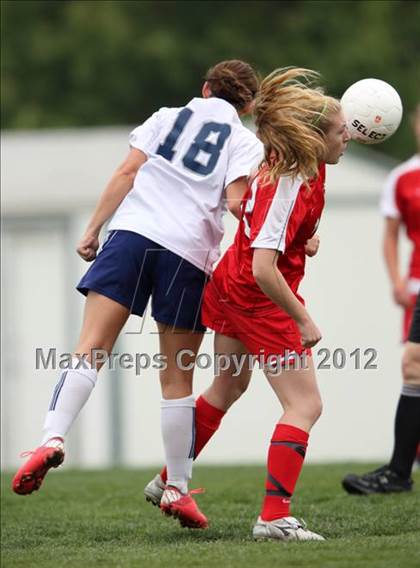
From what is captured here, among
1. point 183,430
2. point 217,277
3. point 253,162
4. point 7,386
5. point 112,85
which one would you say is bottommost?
point 7,386

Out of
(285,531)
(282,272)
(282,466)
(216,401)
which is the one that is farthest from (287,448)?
(282,272)

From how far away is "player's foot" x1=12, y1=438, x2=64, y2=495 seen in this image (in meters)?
5.12

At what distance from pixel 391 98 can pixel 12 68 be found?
19.4 m

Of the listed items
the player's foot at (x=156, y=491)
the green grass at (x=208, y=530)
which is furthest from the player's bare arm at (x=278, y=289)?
the player's foot at (x=156, y=491)

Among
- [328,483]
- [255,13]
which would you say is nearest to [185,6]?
[255,13]

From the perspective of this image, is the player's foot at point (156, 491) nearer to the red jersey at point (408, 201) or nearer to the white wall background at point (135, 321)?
the red jersey at point (408, 201)

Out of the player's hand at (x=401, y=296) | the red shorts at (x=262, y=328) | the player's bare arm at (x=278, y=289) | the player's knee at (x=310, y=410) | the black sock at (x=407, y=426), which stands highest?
the player's bare arm at (x=278, y=289)

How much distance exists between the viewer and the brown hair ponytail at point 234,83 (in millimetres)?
5805

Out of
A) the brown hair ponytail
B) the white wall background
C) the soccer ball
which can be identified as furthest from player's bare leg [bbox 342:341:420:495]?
the white wall background

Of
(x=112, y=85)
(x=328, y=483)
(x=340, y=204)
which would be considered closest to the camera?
(x=328, y=483)

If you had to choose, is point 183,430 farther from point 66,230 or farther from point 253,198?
point 66,230

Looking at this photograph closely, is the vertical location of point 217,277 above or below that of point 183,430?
above

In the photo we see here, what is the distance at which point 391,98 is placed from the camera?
552cm

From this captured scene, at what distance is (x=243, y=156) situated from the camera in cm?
564
